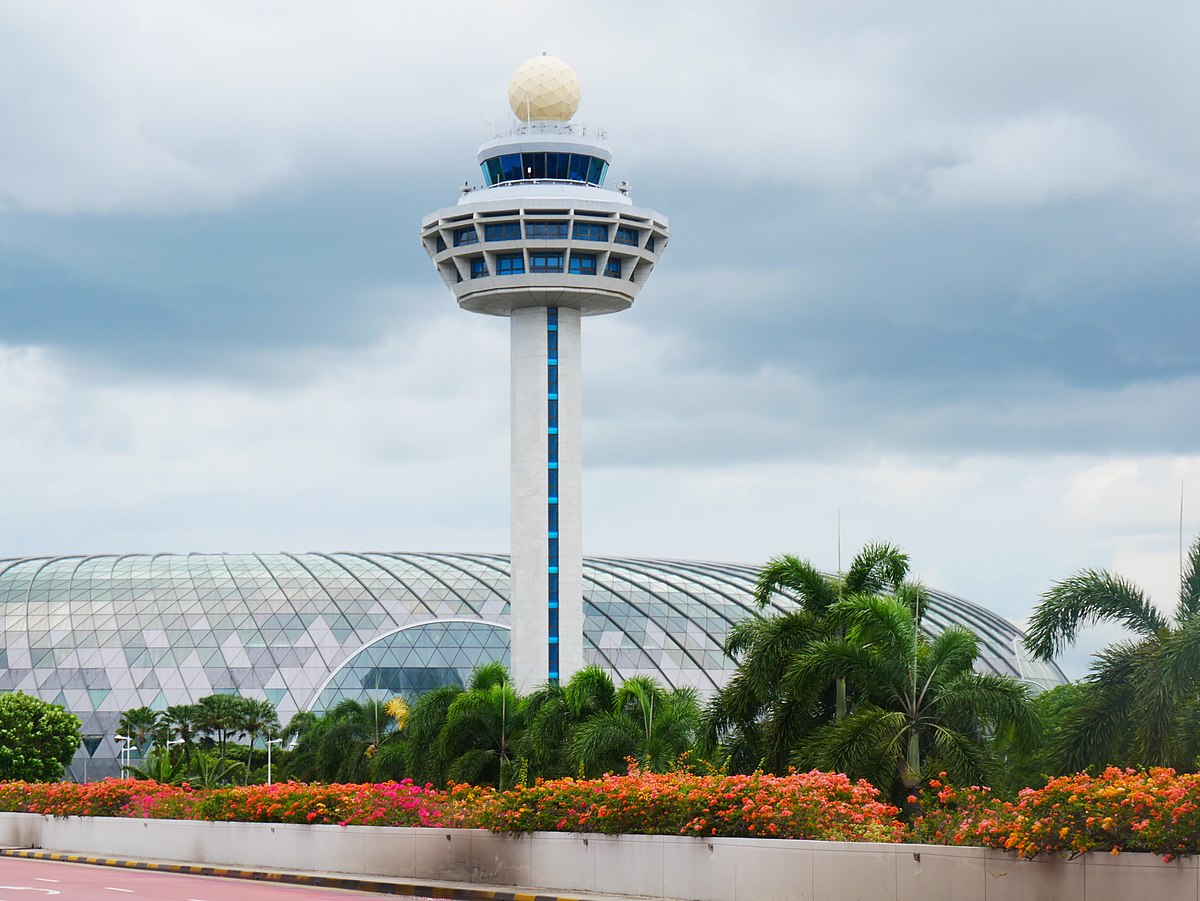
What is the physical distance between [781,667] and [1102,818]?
1824 centimetres

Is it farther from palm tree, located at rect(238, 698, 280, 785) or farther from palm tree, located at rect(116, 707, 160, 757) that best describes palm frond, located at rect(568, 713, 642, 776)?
palm tree, located at rect(116, 707, 160, 757)

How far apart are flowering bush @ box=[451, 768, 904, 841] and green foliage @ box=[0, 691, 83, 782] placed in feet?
172

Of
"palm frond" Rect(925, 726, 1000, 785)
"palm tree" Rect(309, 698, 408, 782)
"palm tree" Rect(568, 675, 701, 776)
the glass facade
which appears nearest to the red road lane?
"palm tree" Rect(568, 675, 701, 776)

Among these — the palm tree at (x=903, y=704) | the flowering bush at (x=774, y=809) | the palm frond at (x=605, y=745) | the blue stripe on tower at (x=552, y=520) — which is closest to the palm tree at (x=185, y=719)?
the blue stripe on tower at (x=552, y=520)

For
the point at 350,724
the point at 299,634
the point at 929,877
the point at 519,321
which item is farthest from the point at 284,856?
the point at 299,634

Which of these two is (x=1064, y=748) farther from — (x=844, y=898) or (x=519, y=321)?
(x=519, y=321)

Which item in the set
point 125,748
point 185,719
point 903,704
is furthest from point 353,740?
point 903,704

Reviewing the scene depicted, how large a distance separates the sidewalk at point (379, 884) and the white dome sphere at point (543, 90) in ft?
189

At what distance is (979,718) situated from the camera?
38.4 meters

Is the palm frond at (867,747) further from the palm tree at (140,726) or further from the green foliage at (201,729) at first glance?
the palm tree at (140,726)

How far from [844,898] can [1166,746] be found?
9157 millimetres

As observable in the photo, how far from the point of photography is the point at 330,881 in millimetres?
37500

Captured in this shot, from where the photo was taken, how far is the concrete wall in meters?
23.9

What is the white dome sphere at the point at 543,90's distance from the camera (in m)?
93.2
